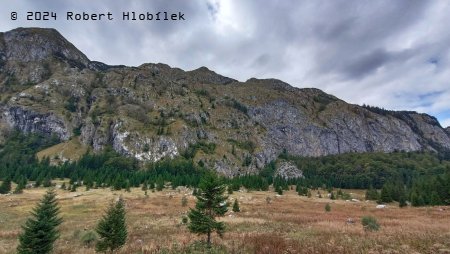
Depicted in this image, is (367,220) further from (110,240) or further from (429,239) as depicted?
(110,240)

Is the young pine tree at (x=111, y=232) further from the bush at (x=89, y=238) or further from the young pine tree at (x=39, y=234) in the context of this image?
the bush at (x=89, y=238)

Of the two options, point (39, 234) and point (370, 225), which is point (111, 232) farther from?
point (370, 225)

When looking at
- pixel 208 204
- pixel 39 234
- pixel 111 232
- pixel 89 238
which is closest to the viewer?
pixel 39 234

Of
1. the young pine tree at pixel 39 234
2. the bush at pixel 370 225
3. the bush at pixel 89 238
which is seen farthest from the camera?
the bush at pixel 370 225

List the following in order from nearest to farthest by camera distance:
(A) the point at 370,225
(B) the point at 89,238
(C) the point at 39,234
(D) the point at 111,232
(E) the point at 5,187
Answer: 1. (C) the point at 39,234
2. (D) the point at 111,232
3. (B) the point at 89,238
4. (A) the point at 370,225
5. (E) the point at 5,187

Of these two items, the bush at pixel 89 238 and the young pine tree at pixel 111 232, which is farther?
the bush at pixel 89 238

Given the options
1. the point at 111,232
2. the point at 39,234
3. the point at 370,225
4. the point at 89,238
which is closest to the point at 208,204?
the point at 111,232

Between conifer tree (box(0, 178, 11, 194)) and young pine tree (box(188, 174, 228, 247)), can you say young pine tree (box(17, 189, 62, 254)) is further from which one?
conifer tree (box(0, 178, 11, 194))

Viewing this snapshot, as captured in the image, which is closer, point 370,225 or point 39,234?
point 39,234

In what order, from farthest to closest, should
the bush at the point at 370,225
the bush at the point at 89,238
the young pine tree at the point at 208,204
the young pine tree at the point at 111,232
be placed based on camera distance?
the bush at the point at 370,225 → the bush at the point at 89,238 → the young pine tree at the point at 208,204 → the young pine tree at the point at 111,232

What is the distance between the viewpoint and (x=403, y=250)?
21.0 m

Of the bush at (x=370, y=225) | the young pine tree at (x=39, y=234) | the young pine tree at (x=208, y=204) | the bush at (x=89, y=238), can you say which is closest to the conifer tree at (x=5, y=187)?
the bush at (x=89, y=238)

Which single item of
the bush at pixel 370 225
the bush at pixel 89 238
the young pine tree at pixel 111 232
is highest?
the young pine tree at pixel 111 232

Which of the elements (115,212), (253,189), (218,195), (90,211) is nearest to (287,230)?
(218,195)
